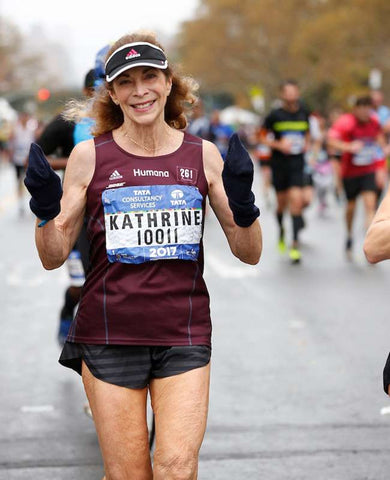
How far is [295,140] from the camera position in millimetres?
12992

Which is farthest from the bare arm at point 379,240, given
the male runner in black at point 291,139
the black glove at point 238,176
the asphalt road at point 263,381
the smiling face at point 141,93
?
the male runner in black at point 291,139

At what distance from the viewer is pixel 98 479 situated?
5.15m

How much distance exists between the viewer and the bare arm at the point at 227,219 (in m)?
3.95

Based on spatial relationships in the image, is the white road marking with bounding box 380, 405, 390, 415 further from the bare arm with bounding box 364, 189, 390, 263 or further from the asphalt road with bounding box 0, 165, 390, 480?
the bare arm with bounding box 364, 189, 390, 263

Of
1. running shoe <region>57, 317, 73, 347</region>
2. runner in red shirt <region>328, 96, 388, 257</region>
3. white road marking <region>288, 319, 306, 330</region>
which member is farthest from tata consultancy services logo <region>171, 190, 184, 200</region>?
runner in red shirt <region>328, 96, 388, 257</region>

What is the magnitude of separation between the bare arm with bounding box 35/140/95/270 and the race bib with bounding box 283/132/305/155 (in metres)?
9.09

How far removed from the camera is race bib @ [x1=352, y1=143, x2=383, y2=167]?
1318cm

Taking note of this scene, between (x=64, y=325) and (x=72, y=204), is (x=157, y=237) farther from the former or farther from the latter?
(x=64, y=325)

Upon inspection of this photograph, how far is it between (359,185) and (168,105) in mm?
9282

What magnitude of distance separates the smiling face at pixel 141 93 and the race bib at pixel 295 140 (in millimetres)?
9027

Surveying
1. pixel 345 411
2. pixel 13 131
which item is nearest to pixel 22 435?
pixel 345 411

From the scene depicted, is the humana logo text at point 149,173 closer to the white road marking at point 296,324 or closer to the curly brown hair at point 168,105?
the curly brown hair at point 168,105

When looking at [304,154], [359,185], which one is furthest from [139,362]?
[359,185]

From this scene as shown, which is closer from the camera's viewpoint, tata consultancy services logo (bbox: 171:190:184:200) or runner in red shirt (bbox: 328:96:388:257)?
tata consultancy services logo (bbox: 171:190:184:200)
